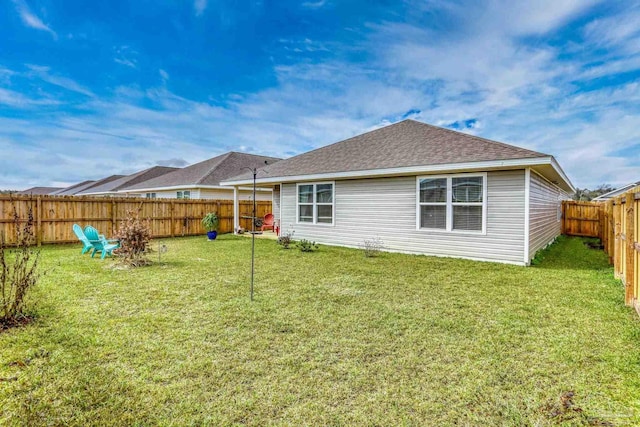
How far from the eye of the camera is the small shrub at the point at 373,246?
31.0 ft

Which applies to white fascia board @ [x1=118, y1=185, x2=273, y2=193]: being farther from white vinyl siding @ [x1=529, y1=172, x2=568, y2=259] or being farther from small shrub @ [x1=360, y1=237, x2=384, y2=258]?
white vinyl siding @ [x1=529, y1=172, x2=568, y2=259]

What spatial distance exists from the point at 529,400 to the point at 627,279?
344 centimetres

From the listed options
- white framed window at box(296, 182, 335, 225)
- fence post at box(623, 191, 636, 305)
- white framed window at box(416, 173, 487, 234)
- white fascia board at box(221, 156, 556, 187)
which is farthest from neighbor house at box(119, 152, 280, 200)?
fence post at box(623, 191, 636, 305)

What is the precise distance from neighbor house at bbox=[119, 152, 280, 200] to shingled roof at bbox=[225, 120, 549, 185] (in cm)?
524

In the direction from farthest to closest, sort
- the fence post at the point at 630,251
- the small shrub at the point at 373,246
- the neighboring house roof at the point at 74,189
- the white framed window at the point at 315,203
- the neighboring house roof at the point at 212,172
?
the neighboring house roof at the point at 74,189 → the neighboring house roof at the point at 212,172 → the white framed window at the point at 315,203 → the small shrub at the point at 373,246 → the fence post at the point at 630,251

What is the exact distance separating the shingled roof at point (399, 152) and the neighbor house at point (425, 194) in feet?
0.10

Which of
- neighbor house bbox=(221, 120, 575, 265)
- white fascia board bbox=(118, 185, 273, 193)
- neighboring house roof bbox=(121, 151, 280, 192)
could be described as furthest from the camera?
neighboring house roof bbox=(121, 151, 280, 192)

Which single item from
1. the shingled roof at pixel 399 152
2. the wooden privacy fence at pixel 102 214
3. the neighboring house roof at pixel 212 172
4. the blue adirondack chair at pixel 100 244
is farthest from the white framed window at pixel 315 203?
the neighboring house roof at pixel 212 172

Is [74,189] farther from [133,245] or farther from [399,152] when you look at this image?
[399,152]

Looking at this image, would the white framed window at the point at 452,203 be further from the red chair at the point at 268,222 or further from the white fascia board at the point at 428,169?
the red chair at the point at 268,222

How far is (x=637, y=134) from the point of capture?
1520 centimetres

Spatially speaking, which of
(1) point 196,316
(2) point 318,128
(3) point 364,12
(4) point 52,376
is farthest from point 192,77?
(4) point 52,376

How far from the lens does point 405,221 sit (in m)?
9.41

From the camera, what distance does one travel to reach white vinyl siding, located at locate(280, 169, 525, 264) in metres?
7.75
